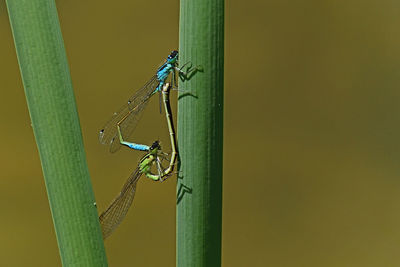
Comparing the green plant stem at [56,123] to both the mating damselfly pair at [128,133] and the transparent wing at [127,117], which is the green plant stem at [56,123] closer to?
the mating damselfly pair at [128,133]

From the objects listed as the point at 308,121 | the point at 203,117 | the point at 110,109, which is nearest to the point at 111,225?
the point at 203,117

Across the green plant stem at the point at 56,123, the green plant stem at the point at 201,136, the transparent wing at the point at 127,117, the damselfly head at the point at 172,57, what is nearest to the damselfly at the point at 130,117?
the transparent wing at the point at 127,117

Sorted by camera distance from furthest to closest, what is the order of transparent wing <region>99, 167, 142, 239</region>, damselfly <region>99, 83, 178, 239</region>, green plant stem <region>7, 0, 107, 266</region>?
transparent wing <region>99, 167, 142, 239</region>, damselfly <region>99, 83, 178, 239</region>, green plant stem <region>7, 0, 107, 266</region>

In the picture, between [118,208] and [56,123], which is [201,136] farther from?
[118,208]

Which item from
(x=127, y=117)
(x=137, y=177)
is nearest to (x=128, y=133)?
(x=127, y=117)

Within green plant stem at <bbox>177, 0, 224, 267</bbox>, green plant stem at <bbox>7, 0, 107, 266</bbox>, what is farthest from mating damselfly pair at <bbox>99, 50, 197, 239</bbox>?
green plant stem at <bbox>7, 0, 107, 266</bbox>

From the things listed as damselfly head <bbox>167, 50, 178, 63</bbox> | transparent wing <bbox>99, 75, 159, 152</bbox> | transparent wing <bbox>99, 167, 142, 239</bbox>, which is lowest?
transparent wing <bbox>99, 167, 142, 239</bbox>

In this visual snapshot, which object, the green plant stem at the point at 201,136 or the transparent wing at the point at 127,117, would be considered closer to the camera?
the green plant stem at the point at 201,136

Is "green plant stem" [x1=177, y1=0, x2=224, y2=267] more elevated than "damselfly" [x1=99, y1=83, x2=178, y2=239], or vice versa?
"green plant stem" [x1=177, y1=0, x2=224, y2=267]

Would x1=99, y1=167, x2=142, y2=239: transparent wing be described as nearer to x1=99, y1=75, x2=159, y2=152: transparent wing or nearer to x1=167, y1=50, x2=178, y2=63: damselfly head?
x1=99, y1=75, x2=159, y2=152: transparent wing
